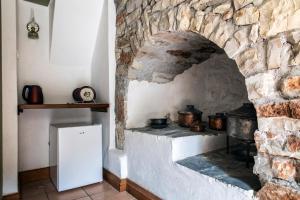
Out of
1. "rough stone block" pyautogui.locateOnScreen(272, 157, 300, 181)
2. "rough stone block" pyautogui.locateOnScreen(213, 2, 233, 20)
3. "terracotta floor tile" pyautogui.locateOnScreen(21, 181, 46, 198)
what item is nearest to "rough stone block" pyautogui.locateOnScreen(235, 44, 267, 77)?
"rough stone block" pyautogui.locateOnScreen(213, 2, 233, 20)

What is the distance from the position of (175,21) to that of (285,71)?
84 cm

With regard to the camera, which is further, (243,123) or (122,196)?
(122,196)

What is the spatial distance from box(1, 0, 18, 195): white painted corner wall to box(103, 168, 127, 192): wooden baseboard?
0.86m

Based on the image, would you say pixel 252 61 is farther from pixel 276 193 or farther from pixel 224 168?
pixel 224 168

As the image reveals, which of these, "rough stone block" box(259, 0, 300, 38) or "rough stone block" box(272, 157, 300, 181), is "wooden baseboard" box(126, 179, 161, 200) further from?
"rough stone block" box(259, 0, 300, 38)

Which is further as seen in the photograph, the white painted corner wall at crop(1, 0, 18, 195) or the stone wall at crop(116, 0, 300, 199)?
the white painted corner wall at crop(1, 0, 18, 195)

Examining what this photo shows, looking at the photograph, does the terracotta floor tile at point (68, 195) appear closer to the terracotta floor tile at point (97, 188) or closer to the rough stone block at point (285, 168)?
the terracotta floor tile at point (97, 188)

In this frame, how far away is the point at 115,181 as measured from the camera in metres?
2.20

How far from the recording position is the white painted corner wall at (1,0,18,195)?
1.87m

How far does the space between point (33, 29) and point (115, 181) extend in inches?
74.8

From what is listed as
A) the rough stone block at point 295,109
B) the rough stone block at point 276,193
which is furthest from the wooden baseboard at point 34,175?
the rough stone block at point 295,109

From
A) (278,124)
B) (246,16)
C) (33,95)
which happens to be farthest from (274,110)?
(33,95)

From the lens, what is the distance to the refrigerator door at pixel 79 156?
2.08 m

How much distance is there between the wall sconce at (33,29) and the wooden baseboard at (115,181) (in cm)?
172
